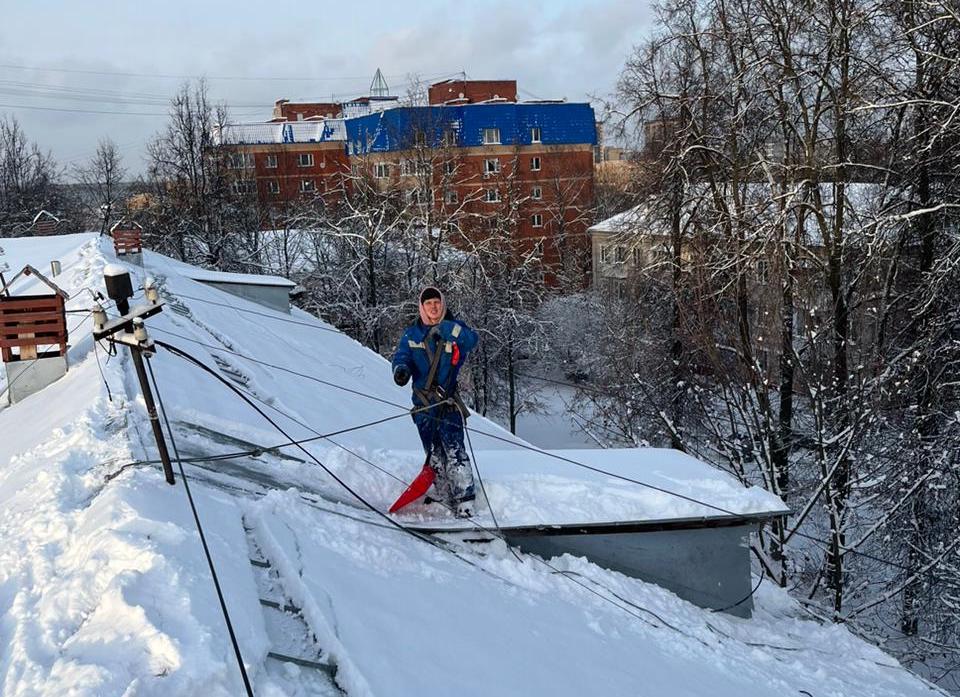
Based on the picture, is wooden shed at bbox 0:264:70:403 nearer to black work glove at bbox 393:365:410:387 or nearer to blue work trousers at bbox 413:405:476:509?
black work glove at bbox 393:365:410:387

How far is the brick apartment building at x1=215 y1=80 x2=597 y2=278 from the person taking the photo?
3456 centimetres

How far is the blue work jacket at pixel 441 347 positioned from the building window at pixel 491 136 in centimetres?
3653

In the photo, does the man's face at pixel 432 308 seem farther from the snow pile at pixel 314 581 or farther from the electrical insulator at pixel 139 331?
the electrical insulator at pixel 139 331

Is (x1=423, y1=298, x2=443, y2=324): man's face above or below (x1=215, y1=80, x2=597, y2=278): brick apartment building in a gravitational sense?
below

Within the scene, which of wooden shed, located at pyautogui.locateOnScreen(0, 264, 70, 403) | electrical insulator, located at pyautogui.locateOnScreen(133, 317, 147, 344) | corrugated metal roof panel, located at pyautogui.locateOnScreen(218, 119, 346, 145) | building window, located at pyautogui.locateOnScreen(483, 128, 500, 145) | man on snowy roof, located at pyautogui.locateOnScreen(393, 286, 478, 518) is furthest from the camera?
corrugated metal roof panel, located at pyautogui.locateOnScreen(218, 119, 346, 145)

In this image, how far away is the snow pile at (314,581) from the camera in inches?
130

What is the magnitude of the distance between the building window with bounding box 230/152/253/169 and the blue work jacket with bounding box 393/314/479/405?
35407 mm

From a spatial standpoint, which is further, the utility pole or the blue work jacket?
the blue work jacket

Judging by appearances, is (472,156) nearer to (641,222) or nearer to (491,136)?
(491,136)

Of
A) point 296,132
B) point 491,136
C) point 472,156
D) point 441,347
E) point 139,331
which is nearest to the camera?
point 139,331

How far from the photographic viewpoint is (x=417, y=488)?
20.0 ft

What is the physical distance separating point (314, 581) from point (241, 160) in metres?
39.8

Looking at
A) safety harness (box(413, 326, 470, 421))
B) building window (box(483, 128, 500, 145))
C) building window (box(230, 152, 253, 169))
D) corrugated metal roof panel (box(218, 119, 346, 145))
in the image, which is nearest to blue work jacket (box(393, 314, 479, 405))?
safety harness (box(413, 326, 470, 421))

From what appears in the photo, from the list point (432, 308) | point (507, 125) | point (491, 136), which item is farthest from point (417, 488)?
point (507, 125)
